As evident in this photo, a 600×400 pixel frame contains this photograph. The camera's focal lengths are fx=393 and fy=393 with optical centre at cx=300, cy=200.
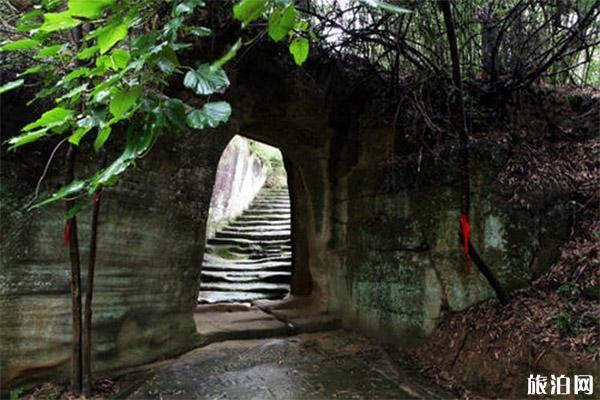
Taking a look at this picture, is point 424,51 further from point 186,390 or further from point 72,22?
point 186,390

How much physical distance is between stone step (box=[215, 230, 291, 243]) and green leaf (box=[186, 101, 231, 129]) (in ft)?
21.0

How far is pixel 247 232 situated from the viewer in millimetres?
8320

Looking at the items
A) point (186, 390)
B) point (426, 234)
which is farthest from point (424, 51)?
point (186, 390)

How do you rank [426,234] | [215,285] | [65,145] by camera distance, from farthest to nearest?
[215,285], [426,234], [65,145]

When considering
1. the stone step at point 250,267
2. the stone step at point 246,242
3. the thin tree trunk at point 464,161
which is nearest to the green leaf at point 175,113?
the thin tree trunk at point 464,161

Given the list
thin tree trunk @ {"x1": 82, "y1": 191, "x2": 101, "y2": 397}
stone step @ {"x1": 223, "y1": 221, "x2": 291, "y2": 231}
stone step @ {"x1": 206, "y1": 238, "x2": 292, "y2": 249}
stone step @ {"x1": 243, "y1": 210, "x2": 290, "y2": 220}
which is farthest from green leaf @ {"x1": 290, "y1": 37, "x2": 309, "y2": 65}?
stone step @ {"x1": 243, "y1": 210, "x2": 290, "y2": 220}

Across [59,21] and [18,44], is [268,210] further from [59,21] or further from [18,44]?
[59,21]

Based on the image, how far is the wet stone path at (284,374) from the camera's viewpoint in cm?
280

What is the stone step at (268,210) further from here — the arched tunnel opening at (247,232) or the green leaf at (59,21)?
the green leaf at (59,21)

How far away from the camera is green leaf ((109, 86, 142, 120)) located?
121 cm

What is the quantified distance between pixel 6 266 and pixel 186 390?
148cm

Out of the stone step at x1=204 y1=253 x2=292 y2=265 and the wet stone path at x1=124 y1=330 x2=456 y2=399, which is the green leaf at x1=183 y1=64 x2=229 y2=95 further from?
the stone step at x1=204 y1=253 x2=292 y2=265

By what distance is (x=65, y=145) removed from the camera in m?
2.82

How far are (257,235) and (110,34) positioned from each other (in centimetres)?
703
